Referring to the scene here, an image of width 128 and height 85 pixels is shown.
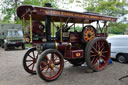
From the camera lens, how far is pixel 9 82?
12.8 feet

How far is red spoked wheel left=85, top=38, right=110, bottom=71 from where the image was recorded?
451 cm

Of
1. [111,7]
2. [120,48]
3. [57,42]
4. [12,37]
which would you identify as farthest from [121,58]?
[12,37]

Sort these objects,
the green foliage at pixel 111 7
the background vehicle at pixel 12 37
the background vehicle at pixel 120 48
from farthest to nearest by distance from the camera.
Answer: the green foliage at pixel 111 7 < the background vehicle at pixel 12 37 < the background vehicle at pixel 120 48

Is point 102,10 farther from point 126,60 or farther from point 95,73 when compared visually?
point 95,73

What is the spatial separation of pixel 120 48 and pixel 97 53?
2.14 meters

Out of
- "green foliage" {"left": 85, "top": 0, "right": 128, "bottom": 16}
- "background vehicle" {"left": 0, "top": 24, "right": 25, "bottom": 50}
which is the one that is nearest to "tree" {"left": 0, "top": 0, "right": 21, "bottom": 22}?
"background vehicle" {"left": 0, "top": 24, "right": 25, "bottom": 50}

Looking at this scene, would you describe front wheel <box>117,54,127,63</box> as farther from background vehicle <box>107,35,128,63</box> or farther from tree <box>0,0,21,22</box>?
tree <box>0,0,21,22</box>

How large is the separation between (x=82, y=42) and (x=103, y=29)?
164cm

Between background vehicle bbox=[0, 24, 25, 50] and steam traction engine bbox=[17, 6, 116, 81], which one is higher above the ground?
steam traction engine bbox=[17, 6, 116, 81]

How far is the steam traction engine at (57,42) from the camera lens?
3.75 m

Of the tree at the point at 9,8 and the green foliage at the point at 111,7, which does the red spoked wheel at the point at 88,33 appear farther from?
the tree at the point at 9,8

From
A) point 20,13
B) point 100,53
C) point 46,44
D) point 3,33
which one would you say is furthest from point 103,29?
point 3,33

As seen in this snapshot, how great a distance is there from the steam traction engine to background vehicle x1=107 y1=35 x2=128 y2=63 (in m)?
1.33

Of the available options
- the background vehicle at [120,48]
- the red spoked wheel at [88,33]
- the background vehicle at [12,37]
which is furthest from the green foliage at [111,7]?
the red spoked wheel at [88,33]
